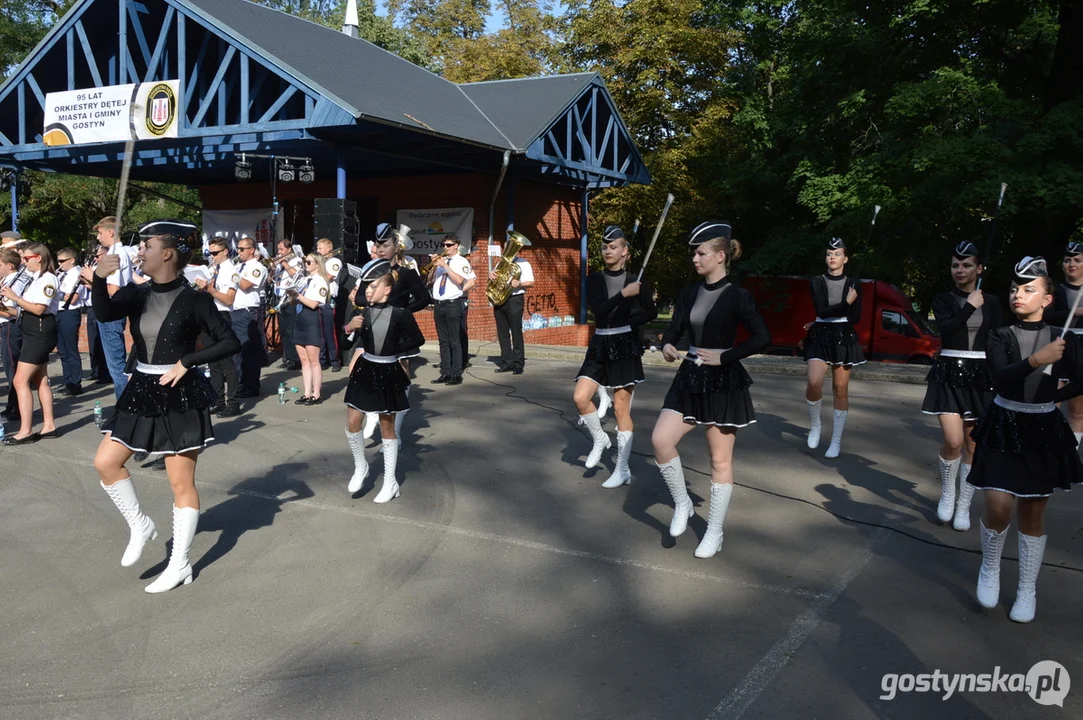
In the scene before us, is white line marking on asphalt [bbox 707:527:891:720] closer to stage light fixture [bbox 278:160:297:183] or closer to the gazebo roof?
the gazebo roof

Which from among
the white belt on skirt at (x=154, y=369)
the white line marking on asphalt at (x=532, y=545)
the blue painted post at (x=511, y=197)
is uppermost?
the blue painted post at (x=511, y=197)

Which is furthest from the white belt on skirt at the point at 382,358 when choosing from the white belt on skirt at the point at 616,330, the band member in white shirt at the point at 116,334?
the band member in white shirt at the point at 116,334

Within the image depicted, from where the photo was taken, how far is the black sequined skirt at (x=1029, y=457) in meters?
4.68

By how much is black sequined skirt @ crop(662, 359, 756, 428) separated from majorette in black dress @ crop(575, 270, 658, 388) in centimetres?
160

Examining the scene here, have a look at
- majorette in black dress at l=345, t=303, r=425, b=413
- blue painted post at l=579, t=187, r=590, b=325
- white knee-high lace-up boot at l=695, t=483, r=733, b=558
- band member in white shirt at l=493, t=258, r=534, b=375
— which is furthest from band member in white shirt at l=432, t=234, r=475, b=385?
blue painted post at l=579, t=187, r=590, b=325

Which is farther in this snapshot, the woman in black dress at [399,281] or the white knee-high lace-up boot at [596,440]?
the white knee-high lace-up boot at [596,440]

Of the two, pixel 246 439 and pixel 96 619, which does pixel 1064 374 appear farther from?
pixel 246 439

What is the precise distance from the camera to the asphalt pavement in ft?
13.1

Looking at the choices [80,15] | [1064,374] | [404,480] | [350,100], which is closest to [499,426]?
[404,480]

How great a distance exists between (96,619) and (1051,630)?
4.98m

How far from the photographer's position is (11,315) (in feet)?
31.6

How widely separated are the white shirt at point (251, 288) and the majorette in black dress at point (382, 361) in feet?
→ 15.7

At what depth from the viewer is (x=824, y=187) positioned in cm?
2162

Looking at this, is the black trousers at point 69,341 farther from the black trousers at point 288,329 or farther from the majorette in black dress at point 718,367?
the majorette in black dress at point 718,367
